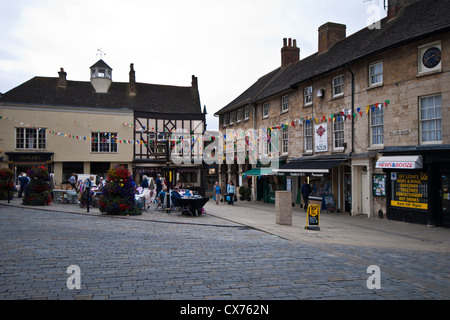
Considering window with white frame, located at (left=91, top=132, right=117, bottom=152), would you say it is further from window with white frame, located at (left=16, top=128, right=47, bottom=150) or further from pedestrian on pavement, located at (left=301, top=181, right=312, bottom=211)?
pedestrian on pavement, located at (left=301, top=181, right=312, bottom=211)

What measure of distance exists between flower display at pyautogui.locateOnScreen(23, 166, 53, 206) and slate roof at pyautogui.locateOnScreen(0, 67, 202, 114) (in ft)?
57.3

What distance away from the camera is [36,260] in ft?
22.3

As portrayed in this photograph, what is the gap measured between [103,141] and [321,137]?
21825 millimetres

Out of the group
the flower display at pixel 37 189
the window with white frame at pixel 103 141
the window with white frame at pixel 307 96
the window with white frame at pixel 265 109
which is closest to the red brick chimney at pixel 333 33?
the window with white frame at pixel 307 96

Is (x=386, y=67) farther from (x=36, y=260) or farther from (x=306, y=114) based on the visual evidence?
(x=36, y=260)

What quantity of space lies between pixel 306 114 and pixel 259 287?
17.5m

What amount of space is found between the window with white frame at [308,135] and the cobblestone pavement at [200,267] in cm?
1179

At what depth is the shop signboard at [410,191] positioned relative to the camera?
14.1 metres

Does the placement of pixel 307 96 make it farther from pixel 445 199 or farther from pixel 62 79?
pixel 62 79

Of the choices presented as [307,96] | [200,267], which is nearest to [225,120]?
[307,96]

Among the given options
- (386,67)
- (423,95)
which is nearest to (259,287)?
(423,95)

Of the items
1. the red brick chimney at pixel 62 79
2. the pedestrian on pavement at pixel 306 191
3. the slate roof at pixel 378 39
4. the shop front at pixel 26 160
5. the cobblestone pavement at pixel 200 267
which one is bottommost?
the cobblestone pavement at pixel 200 267

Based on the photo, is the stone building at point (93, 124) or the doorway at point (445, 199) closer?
the doorway at point (445, 199)

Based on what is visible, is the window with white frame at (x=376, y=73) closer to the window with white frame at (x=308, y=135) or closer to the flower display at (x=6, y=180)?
the window with white frame at (x=308, y=135)
